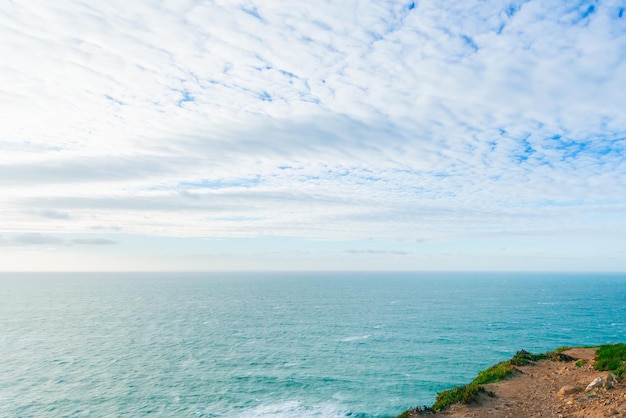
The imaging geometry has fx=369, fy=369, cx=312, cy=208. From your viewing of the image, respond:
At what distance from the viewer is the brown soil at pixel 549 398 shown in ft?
64.0

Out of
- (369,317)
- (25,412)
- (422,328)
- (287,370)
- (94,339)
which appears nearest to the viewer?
(25,412)

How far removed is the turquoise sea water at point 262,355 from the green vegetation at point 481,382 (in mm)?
18492

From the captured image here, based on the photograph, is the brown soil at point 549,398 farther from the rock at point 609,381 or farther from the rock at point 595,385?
the rock at point 595,385

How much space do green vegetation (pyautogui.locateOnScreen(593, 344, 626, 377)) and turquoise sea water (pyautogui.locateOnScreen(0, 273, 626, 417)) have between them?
22.4 meters

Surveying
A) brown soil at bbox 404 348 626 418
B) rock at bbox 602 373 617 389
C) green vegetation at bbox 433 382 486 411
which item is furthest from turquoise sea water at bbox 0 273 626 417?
rock at bbox 602 373 617 389

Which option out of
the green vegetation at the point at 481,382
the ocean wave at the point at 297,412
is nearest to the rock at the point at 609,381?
the green vegetation at the point at 481,382

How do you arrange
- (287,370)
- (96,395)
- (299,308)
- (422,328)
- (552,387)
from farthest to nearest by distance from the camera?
(299,308) < (422,328) < (287,370) < (96,395) < (552,387)

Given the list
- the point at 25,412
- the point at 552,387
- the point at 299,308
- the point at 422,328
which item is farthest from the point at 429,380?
the point at 299,308

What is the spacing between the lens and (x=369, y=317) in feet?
351

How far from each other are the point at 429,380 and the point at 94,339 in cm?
7168

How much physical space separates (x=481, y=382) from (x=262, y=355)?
4880 cm

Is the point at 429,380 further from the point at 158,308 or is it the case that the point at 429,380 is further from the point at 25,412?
the point at 158,308

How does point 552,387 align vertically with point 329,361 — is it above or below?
above

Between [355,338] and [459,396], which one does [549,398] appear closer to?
[459,396]
